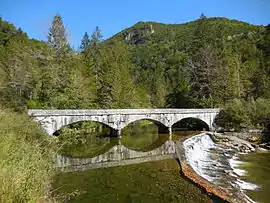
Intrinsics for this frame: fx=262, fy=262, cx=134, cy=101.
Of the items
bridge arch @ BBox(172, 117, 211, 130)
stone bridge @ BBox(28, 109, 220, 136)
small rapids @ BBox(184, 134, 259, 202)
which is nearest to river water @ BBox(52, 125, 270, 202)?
small rapids @ BBox(184, 134, 259, 202)

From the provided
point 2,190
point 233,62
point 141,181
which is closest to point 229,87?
point 233,62

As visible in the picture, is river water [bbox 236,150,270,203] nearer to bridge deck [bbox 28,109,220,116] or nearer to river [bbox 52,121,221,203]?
river [bbox 52,121,221,203]

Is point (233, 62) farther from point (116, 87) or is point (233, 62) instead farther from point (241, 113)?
point (116, 87)

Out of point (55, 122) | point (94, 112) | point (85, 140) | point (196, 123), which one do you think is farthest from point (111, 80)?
point (196, 123)

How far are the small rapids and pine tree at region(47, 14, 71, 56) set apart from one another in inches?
1112

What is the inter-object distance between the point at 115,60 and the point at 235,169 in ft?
117

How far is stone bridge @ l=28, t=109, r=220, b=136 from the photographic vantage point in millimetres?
30578

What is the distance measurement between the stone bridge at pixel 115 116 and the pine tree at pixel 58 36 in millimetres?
17800

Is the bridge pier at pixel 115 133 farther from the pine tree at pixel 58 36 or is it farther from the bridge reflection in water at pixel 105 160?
the pine tree at pixel 58 36

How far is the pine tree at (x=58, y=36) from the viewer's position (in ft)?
→ 150

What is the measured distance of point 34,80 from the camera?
40.1 meters

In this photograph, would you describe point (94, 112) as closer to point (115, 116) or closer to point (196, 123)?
point (115, 116)

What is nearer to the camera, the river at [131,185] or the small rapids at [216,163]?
the river at [131,185]

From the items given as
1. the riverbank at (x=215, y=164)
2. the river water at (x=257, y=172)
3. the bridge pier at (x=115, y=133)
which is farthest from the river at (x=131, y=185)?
the bridge pier at (x=115, y=133)
